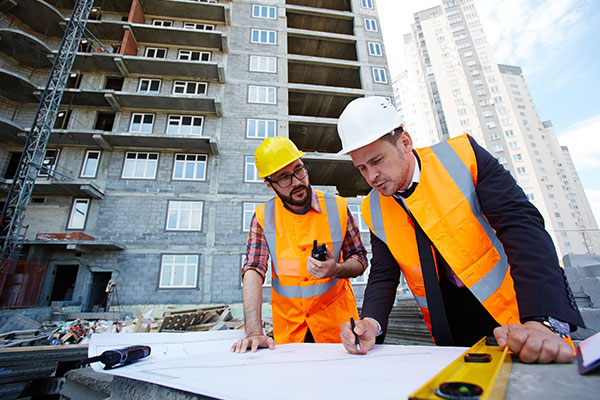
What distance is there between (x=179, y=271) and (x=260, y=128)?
870cm

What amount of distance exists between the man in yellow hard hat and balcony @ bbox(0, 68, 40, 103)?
19.7 meters

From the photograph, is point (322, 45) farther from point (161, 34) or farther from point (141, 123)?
point (141, 123)

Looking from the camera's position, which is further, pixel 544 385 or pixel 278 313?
pixel 278 313

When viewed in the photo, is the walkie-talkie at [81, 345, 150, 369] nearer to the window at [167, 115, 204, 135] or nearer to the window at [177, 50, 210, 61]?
the window at [167, 115, 204, 135]

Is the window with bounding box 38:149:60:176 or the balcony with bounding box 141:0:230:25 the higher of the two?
the balcony with bounding box 141:0:230:25

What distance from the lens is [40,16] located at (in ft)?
54.8

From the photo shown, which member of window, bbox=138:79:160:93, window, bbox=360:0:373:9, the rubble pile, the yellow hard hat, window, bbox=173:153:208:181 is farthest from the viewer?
window, bbox=360:0:373:9

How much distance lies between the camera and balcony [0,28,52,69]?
14828 millimetres

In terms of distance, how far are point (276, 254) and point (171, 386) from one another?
153cm

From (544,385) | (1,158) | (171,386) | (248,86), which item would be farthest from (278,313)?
(1,158)

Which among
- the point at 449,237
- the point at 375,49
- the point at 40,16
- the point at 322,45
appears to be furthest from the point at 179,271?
the point at 375,49

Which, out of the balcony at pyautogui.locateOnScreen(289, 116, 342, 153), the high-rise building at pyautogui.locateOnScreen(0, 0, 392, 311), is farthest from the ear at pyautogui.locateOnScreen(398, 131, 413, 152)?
the balcony at pyautogui.locateOnScreen(289, 116, 342, 153)

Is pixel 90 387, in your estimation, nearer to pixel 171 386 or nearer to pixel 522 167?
pixel 171 386

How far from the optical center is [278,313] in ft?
7.34
